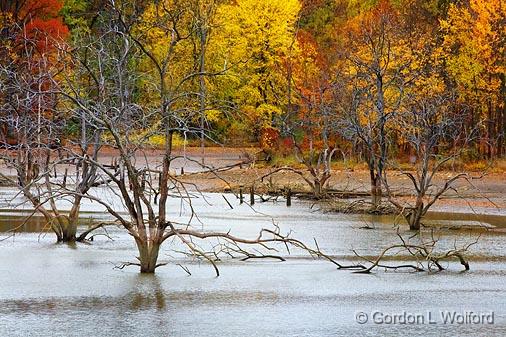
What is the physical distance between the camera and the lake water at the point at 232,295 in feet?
51.2

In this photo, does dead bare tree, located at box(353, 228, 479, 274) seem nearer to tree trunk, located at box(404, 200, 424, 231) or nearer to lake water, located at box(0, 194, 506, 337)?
lake water, located at box(0, 194, 506, 337)

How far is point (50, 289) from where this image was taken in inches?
738

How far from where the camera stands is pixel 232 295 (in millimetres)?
18312

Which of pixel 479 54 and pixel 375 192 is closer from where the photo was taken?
pixel 375 192

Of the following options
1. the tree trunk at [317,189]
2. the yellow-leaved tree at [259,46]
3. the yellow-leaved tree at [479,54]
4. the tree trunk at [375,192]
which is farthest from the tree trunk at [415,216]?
the yellow-leaved tree at [259,46]

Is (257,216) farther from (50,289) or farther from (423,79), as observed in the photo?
(423,79)

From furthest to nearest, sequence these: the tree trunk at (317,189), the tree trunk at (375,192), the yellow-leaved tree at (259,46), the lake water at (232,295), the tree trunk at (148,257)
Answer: the yellow-leaved tree at (259,46)
the tree trunk at (317,189)
the tree trunk at (375,192)
the tree trunk at (148,257)
the lake water at (232,295)

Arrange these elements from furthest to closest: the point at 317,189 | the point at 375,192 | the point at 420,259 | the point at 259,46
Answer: the point at 259,46 < the point at 317,189 < the point at 375,192 < the point at 420,259

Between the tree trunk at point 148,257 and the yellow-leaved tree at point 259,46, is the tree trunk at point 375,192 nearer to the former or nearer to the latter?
the tree trunk at point 148,257

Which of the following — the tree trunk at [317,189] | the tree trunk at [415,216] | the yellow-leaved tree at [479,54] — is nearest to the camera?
the tree trunk at [415,216]

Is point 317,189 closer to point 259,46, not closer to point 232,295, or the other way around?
point 232,295

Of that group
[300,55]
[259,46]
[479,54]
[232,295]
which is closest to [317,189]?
[479,54]

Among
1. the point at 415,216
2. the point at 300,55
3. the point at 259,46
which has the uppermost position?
the point at 259,46

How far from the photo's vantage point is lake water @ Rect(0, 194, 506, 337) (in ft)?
51.2
